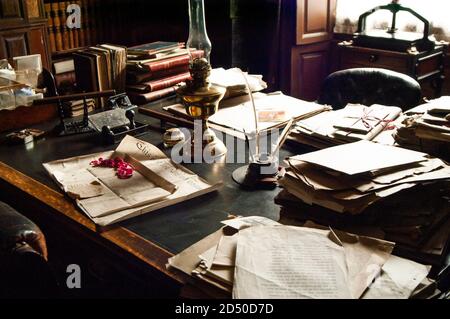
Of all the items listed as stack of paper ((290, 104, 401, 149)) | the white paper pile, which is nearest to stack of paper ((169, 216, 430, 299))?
the white paper pile

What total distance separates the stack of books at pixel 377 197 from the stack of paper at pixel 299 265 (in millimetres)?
82

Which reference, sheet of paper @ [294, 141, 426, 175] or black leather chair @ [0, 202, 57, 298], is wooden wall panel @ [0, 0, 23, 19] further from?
sheet of paper @ [294, 141, 426, 175]

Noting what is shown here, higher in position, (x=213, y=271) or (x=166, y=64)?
(x=166, y=64)

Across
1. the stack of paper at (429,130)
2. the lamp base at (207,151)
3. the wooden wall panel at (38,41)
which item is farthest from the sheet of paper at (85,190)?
the wooden wall panel at (38,41)

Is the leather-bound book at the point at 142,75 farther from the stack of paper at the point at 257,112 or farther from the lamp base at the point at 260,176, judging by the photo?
the lamp base at the point at 260,176

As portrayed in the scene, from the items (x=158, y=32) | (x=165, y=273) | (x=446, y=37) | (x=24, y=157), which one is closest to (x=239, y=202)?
(x=165, y=273)

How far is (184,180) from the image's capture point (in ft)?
4.77

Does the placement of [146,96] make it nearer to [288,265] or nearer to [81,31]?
[288,265]

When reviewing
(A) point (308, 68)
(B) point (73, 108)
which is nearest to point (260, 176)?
(B) point (73, 108)

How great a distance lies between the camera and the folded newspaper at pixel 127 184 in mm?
1304

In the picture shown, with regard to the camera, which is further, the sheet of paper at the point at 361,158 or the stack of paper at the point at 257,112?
the stack of paper at the point at 257,112

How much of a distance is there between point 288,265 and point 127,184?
612 millimetres

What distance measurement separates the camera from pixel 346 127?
1665mm

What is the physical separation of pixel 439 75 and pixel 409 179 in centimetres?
262
